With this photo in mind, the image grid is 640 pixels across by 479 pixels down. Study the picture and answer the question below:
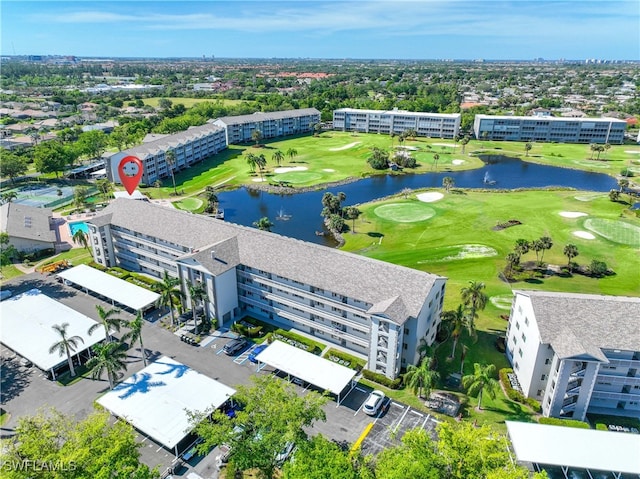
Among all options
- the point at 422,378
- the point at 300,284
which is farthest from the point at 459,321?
the point at 300,284

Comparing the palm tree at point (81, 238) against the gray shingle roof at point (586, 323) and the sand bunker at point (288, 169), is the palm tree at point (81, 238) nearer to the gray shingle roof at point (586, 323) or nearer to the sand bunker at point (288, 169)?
the sand bunker at point (288, 169)

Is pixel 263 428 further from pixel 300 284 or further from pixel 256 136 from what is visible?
pixel 256 136

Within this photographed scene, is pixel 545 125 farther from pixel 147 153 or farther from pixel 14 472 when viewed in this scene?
pixel 14 472

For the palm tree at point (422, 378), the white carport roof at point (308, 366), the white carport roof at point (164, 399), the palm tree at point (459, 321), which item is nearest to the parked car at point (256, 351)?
the white carport roof at point (308, 366)

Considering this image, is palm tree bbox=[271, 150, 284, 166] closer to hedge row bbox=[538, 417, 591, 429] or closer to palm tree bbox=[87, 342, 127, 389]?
palm tree bbox=[87, 342, 127, 389]

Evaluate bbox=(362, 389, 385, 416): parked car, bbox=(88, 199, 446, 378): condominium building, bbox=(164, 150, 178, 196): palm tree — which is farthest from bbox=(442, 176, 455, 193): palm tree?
bbox=(362, 389, 385, 416): parked car
